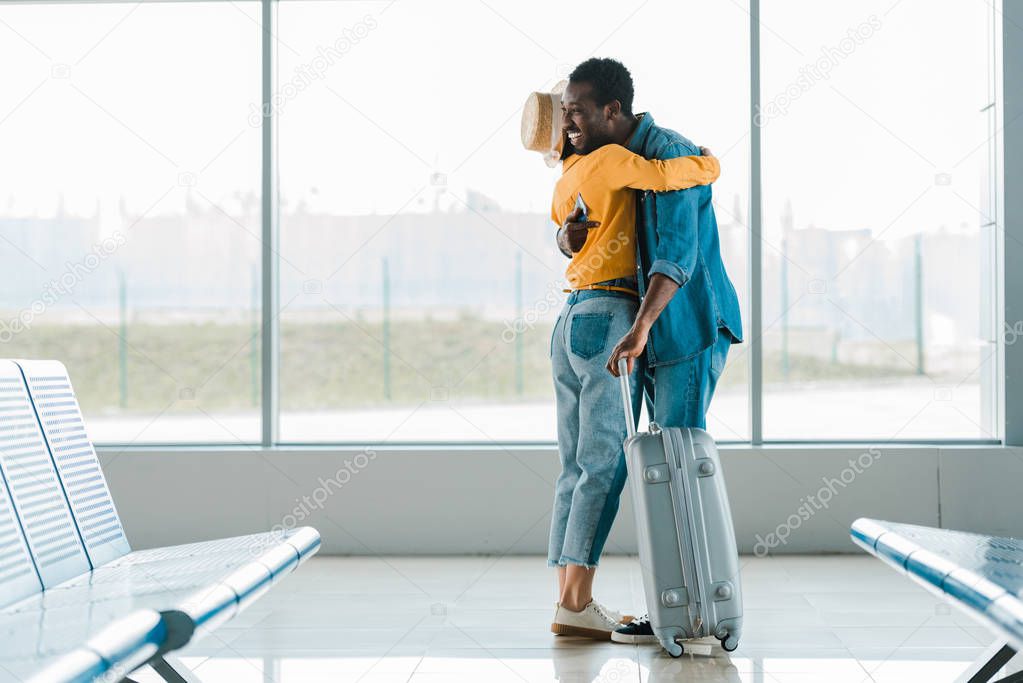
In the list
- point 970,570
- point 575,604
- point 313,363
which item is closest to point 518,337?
point 313,363

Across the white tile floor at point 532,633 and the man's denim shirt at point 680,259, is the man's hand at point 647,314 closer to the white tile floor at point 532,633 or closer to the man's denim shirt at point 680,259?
the man's denim shirt at point 680,259

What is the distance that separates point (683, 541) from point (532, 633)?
2.04 ft

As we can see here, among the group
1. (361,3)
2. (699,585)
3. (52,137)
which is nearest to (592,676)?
(699,585)

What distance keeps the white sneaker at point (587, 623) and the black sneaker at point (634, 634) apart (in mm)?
26

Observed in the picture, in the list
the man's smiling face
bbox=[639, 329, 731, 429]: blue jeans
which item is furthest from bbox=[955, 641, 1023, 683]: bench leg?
the man's smiling face

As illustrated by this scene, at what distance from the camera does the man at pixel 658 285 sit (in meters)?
2.36

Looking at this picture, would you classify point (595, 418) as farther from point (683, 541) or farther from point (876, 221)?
point (876, 221)

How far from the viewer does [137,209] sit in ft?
12.8

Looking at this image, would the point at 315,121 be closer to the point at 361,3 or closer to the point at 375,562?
the point at 361,3

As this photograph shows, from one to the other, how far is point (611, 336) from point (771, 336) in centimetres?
152

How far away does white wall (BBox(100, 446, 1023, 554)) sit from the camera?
11.9 ft

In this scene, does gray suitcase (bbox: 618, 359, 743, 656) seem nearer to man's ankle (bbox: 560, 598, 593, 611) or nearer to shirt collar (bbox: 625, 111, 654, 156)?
man's ankle (bbox: 560, 598, 593, 611)

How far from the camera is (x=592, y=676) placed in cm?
220

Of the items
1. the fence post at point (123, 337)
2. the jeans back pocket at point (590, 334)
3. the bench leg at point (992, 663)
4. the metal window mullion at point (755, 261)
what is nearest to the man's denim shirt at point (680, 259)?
the jeans back pocket at point (590, 334)
